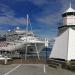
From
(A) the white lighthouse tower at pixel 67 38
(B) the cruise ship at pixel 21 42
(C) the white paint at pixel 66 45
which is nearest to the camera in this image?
(C) the white paint at pixel 66 45

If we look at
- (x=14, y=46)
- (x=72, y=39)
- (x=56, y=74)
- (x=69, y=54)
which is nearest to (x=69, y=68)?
(x=69, y=54)

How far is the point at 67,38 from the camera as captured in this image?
25531 mm

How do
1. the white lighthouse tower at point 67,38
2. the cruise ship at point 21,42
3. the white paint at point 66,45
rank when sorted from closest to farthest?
the white paint at point 66,45, the white lighthouse tower at point 67,38, the cruise ship at point 21,42

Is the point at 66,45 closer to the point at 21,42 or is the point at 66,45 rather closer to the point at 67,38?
the point at 67,38

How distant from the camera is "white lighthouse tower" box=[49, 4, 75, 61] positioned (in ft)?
81.6

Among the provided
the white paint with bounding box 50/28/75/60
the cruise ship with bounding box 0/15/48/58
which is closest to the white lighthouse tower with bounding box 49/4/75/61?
the white paint with bounding box 50/28/75/60

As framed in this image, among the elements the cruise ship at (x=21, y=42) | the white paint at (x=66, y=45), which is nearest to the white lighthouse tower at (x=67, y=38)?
the white paint at (x=66, y=45)

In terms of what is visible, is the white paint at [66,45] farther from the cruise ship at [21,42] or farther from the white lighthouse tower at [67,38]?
the cruise ship at [21,42]

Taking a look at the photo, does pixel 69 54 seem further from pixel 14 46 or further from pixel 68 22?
pixel 14 46

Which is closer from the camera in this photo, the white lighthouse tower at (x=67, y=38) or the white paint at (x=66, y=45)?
the white paint at (x=66, y=45)

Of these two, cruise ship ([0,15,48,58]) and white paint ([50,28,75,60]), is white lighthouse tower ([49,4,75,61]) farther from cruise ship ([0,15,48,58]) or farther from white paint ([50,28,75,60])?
cruise ship ([0,15,48,58])

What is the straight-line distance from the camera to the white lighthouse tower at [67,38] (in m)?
24.9

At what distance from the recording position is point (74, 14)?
2619 centimetres

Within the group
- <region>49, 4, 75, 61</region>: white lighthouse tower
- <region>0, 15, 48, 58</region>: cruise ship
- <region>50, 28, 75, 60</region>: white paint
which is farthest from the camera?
<region>0, 15, 48, 58</region>: cruise ship
